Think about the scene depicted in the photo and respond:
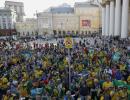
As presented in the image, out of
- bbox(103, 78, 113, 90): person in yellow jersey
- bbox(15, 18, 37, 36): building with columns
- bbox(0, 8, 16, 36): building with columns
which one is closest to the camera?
bbox(103, 78, 113, 90): person in yellow jersey

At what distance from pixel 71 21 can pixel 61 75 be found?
76.1m

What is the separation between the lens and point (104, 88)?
1148 cm

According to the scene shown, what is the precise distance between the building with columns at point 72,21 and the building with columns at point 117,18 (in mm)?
33064

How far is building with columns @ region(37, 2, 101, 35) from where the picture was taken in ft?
287

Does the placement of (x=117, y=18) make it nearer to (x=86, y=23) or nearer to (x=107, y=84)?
(x=107, y=84)

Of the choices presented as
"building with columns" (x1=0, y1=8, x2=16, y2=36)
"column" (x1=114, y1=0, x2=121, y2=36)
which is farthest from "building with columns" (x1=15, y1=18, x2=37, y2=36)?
"column" (x1=114, y1=0, x2=121, y2=36)

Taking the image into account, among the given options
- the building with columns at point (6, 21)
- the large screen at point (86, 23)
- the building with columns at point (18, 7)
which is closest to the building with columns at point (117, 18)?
the large screen at point (86, 23)

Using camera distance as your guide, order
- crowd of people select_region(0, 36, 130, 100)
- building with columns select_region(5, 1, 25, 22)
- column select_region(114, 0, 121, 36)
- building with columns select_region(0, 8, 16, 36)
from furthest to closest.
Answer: building with columns select_region(5, 1, 25, 22) < building with columns select_region(0, 8, 16, 36) < column select_region(114, 0, 121, 36) < crowd of people select_region(0, 36, 130, 100)

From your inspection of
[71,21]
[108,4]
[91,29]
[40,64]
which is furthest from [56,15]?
[40,64]

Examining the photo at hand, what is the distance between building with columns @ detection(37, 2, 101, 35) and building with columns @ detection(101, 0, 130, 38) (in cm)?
3306

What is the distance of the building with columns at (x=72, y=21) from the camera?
87.5 m

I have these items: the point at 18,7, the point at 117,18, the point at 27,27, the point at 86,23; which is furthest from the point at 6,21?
the point at 117,18

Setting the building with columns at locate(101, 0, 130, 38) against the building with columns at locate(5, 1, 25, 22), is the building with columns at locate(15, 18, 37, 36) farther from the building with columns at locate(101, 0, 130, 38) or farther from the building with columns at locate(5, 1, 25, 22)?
the building with columns at locate(101, 0, 130, 38)

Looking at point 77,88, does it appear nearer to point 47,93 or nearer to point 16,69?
point 47,93
